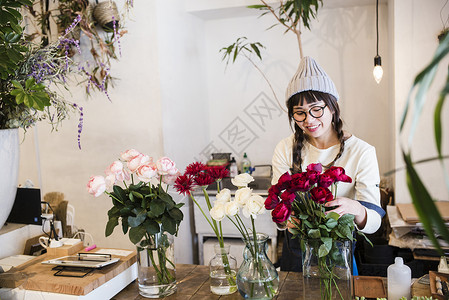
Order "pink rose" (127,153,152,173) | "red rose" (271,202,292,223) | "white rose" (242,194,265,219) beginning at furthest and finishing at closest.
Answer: "pink rose" (127,153,152,173), "white rose" (242,194,265,219), "red rose" (271,202,292,223)

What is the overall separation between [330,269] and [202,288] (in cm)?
61

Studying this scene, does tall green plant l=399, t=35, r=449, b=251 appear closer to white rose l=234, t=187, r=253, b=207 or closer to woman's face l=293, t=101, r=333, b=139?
white rose l=234, t=187, r=253, b=207

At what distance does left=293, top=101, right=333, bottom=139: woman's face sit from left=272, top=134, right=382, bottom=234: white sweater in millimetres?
148

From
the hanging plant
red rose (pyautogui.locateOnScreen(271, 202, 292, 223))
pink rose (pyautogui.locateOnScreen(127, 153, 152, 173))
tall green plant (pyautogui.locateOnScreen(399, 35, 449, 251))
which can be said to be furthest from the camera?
the hanging plant

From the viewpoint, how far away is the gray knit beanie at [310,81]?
1.82m

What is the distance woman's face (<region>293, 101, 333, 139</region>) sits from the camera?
183cm

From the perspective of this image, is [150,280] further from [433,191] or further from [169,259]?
[433,191]

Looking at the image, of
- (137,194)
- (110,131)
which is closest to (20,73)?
(137,194)

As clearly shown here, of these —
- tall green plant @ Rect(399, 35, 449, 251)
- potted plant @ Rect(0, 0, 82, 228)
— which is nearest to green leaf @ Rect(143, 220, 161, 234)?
potted plant @ Rect(0, 0, 82, 228)

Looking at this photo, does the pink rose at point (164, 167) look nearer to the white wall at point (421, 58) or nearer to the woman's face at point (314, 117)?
the woman's face at point (314, 117)

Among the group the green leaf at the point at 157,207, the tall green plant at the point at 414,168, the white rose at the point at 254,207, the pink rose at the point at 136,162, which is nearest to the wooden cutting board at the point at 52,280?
the green leaf at the point at 157,207

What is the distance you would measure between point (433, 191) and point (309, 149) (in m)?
1.38

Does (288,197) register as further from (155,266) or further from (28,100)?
(28,100)

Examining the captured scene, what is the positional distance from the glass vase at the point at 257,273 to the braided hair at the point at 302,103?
2.22 feet
